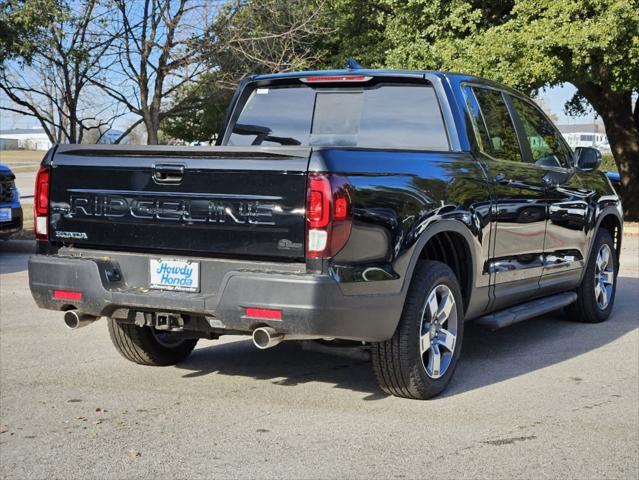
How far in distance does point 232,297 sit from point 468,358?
2.47 m

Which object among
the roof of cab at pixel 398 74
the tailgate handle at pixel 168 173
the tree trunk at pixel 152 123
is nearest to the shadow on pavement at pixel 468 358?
the tailgate handle at pixel 168 173

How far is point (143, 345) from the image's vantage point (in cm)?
639

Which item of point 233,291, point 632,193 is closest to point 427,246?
point 233,291

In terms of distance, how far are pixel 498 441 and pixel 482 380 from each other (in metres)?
1.39

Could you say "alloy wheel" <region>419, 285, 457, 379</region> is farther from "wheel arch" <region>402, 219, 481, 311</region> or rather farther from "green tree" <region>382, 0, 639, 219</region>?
"green tree" <region>382, 0, 639, 219</region>

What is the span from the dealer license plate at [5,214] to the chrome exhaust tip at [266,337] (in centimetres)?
965

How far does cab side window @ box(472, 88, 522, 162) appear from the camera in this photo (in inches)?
262

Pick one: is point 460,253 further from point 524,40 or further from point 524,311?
point 524,40

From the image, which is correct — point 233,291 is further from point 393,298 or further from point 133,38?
point 133,38

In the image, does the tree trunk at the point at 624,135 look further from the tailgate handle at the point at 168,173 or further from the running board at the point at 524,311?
the tailgate handle at the point at 168,173

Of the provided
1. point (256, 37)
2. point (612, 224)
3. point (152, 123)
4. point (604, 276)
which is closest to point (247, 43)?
point (256, 37)

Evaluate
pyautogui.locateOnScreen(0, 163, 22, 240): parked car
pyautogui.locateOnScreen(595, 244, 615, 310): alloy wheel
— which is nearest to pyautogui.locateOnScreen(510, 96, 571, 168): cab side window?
pyautogui.locateOnScreen(595, 244, 615, 310): alloy wheel

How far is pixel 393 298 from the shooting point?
5234mm

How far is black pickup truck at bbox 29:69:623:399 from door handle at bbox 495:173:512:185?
0.05m
